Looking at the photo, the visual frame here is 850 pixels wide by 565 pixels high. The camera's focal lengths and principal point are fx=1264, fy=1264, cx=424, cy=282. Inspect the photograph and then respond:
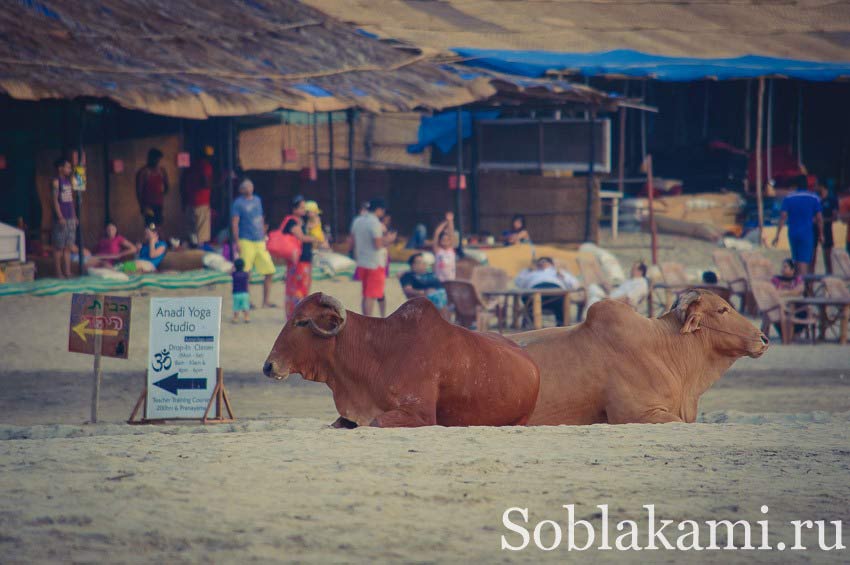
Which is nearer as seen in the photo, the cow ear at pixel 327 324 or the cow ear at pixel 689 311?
the cow ear at pixel 327 324

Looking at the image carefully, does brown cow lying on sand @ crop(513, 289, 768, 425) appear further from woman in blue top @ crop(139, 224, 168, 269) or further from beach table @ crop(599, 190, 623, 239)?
beach table @ crop(599, 190, 623, 239)

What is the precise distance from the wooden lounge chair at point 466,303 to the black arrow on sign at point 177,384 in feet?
21.6

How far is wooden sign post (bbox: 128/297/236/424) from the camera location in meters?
8.91

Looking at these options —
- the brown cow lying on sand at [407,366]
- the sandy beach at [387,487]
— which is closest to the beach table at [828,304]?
the sandy beach at [387,487]

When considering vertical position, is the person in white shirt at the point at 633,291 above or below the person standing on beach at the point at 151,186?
below

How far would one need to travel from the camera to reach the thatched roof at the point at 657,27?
2384cm

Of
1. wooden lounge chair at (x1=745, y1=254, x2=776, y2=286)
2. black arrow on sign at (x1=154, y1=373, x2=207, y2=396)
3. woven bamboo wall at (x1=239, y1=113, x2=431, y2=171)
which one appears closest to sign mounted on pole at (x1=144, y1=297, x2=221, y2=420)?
black arrow on sign at (x1=154, y1=373, x2=207, y2=396)

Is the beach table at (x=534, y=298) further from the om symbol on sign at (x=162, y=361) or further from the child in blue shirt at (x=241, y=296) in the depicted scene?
the om symbol on sign at (x=162, y=361)

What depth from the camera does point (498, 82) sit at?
66.3 ft

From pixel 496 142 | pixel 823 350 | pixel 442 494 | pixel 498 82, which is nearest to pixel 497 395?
pixel 442 494

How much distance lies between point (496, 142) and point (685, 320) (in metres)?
16.2

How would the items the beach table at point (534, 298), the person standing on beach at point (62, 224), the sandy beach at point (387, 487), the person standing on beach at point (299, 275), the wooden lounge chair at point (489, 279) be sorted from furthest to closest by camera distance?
the person standing on beach at point (62, 224), the wooden lounge chair at point (489, 279), the person standing on beach at point (299, 275), the beach table at point (534, 298), the sandy beach at point (387, 487)

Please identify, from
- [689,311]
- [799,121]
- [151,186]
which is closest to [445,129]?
[151,186]

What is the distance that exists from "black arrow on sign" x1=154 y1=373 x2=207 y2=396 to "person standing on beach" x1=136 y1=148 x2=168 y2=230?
1324 centimetres
